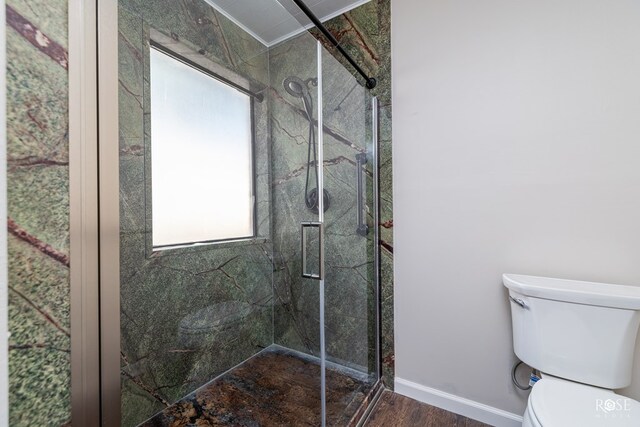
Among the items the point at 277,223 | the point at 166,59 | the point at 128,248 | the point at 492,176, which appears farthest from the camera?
the point at 277,223

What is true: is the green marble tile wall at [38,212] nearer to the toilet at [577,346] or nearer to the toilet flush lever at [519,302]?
the toilet at [577,346]

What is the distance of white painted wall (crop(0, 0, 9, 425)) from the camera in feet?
1.58

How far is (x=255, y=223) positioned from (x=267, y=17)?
3.95 feet

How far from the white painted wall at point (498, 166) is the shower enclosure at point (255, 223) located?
0.29 metres

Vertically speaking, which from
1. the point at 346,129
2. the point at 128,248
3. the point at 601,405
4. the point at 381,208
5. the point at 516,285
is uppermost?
the point at 346,129

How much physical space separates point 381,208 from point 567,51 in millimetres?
1152

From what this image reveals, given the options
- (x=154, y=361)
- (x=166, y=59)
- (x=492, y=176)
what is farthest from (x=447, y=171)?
(x=154, y=361)

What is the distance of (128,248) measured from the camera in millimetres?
801

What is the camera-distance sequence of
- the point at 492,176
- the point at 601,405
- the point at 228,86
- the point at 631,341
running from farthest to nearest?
the point at 228,86 → the point at 492,176 → the point at 631,341 → the point at 601,405

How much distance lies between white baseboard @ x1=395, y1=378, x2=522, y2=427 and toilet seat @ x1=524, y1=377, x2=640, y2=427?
51cm

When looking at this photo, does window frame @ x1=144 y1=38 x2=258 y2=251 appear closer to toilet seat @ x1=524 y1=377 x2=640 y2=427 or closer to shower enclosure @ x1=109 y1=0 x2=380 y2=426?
shower enclosure @ x1=109 y1=0 x2=380 y2=426

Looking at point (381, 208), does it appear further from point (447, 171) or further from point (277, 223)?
point (277, 223)

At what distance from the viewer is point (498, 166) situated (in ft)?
4.57

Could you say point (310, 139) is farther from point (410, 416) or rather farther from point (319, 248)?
point (410, 416)
